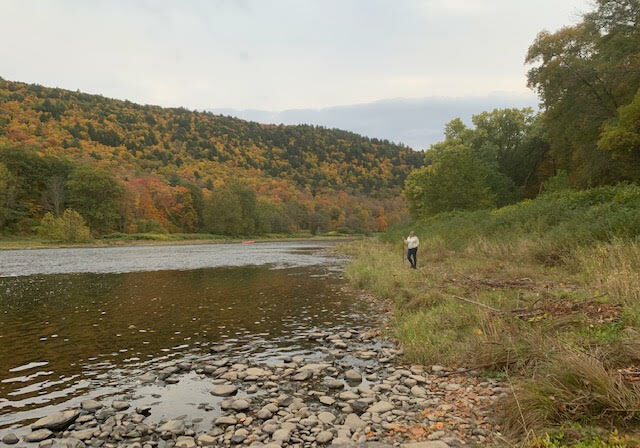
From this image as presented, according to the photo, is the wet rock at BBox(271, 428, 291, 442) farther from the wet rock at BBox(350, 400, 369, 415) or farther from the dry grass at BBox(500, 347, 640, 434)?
the dry grass at BBox(500, 347, 640, 434)

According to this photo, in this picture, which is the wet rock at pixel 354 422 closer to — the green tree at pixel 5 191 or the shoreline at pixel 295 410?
the shoreline at pixel 295 410

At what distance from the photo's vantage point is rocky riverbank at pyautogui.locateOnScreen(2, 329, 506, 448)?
5.73 m

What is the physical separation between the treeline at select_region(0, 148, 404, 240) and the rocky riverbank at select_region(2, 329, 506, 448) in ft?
246

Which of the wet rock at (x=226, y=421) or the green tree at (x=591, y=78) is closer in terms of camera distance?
the wet rock at (x=226, y=421)

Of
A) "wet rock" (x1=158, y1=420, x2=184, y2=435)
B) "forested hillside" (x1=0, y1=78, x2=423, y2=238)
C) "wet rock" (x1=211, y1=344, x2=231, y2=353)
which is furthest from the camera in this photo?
"forested hillside" (x1=0, y1=78, x2=423, y2=238)

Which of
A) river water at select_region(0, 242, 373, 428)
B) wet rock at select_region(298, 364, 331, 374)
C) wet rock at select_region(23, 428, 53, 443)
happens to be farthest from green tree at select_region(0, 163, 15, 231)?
wet rock at select_region(298, 364, 331, 374)

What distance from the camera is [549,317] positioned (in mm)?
8453

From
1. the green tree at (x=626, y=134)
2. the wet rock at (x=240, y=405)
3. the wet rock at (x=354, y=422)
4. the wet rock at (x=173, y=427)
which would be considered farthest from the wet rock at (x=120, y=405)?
the green tree at (x=626, y=134)

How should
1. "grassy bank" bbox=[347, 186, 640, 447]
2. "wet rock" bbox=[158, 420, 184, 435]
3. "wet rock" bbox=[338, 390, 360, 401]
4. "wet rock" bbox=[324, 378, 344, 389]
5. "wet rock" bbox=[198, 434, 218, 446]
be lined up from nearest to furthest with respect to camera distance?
"grassy bank" bbox=[347, 186, 640, 447] → "wet rock" bbox=[198, 434, 218, 446] → "wet rock" bbox=[158, 420, 184, 435] → "wet rock" bbox=[338, 390, 360, 401] → "wet rock" bbox=[324, 378, 344, 389]

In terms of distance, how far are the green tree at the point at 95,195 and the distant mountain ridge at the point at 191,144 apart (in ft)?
54.6

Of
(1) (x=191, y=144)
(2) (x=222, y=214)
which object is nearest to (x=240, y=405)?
(2) (x=222, y=214)

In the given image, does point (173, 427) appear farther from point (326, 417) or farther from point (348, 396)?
point (348, 396)

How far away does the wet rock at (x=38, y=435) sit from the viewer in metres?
5.95

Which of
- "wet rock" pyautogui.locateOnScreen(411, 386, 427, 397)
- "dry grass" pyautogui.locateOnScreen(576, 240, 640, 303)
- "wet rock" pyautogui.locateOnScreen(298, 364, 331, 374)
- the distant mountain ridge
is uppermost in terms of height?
the distant mountain ridge
